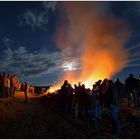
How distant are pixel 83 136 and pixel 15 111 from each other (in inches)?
271

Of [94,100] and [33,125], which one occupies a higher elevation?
[94,100]

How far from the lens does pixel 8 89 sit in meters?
24.8

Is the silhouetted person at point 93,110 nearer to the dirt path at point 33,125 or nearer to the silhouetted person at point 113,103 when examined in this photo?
the silhouetted person at point 113,103

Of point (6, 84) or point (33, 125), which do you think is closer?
point (33, 125)

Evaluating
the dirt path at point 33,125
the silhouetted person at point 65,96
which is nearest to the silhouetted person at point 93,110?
the dirt path at point 33,125

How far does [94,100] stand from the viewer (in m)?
13.3

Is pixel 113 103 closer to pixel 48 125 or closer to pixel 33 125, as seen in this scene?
pixel 48 125

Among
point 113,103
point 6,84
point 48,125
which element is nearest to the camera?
point 113,103

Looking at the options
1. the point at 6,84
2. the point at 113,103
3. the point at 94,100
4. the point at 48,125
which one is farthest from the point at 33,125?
the point at 6,84

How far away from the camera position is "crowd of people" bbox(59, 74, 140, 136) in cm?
1330

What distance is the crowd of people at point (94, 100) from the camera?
43.6ft

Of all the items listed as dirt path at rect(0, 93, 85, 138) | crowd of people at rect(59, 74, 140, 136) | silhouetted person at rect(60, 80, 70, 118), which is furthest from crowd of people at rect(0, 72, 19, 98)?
silhouetted person at rect(60, 80, 70, 118)

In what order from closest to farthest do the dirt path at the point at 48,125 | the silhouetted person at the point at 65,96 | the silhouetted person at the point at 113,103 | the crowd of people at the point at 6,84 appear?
the silhouetted person at the point at 113,103
the dirt path at the point at 48,125
the silhouetted person at the point at 65,96
the crowd of people at the point at 6,84

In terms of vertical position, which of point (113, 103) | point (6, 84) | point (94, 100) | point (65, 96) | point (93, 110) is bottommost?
point (93, 110)
